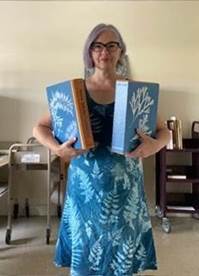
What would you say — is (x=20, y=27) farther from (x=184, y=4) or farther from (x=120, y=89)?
(x=120, y=89)

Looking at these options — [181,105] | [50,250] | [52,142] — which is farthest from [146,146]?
[181,105]

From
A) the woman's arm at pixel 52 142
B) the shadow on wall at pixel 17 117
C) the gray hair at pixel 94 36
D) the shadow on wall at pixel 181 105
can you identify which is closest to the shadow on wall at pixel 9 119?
the shadow on wall at pixel 17 117

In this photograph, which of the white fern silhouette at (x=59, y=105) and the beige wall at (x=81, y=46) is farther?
the beige wall at (x=81, y=46)

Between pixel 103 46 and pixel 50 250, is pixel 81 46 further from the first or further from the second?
pixel 103 46

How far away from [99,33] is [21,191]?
2.43 m

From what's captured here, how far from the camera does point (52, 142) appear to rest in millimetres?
1304

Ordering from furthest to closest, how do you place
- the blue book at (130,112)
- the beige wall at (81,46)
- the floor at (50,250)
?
the beige wall at (81,46) < the floor at (50,250) < the blue book at (130,112)

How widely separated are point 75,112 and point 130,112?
0.64ft

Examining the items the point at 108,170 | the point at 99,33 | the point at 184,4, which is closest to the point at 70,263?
the point at 108,170

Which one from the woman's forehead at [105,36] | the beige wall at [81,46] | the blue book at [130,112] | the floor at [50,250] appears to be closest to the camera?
the blue book at [130,112]

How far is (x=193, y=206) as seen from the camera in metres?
3.12

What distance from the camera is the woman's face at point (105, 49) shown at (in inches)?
50.7

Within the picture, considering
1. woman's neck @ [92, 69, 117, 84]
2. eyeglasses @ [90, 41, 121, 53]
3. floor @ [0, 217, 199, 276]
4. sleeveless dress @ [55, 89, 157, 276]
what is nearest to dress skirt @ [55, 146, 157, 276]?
sleeveless dress @ [55, 89, 157, 276]

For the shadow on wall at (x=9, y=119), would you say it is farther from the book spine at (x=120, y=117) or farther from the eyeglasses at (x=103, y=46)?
the book spine at (x=120, y=117)
